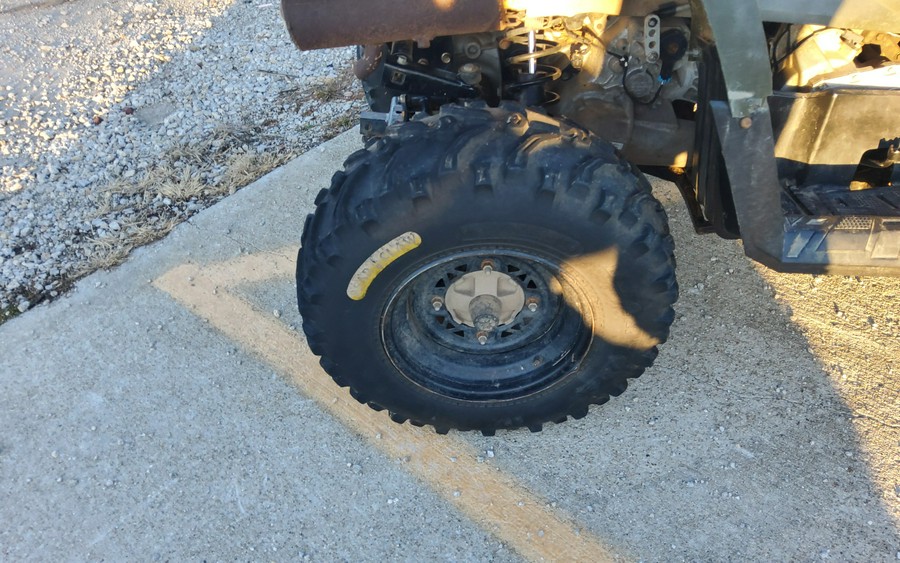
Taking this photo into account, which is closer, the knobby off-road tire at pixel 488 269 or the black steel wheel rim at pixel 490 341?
the knobby off-road tire at pixel 488 269

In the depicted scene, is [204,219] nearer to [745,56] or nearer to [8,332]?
[8,332]

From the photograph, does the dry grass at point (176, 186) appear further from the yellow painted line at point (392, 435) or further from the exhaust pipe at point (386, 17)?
the exhaust pipe at point (386, 17)

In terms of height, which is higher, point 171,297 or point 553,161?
point 553,161

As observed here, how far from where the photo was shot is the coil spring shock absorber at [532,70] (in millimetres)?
2451

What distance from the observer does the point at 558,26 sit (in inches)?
95.5

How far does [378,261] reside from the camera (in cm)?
215

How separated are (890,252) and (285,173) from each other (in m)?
3.10

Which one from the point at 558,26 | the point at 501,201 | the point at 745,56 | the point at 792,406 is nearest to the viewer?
the point at 745,56

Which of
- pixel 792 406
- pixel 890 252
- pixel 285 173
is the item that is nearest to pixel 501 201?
pixel 890 252

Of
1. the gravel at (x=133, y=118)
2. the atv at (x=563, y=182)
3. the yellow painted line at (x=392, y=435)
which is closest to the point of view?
the atv at (x=563, y=182)

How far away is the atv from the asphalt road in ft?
0.92

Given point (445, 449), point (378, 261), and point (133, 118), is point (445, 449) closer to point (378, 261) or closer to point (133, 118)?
point (378, 261)

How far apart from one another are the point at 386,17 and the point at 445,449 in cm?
162

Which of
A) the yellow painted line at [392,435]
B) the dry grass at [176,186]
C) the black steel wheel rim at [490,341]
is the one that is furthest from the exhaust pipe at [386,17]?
the dry grass at [176,186]
